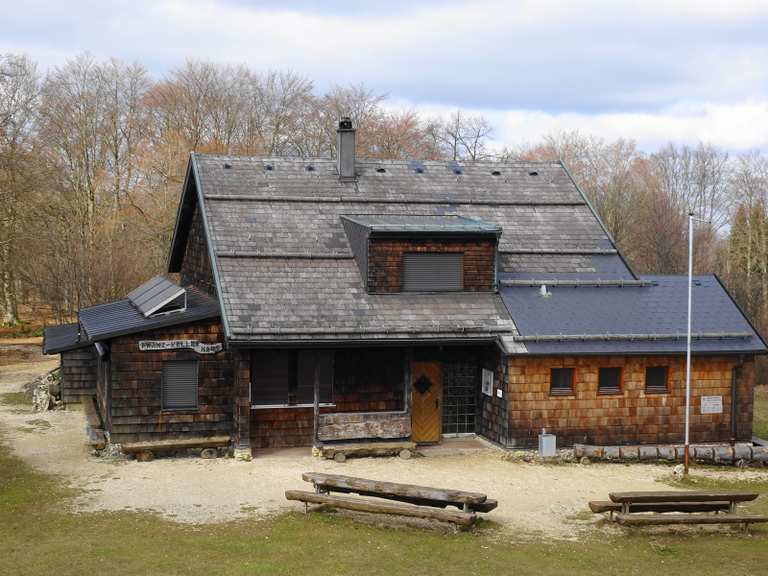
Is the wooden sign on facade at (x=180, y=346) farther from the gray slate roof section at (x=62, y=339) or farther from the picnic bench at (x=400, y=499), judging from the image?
the picnic bench at (x=400, y=499)

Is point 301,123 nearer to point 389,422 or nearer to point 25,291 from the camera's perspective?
point 25,291

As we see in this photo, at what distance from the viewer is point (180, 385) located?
66.2 feet

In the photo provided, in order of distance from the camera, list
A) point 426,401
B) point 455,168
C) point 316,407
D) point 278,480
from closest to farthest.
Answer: point 278,480 → point 316,407 → point 426,401 → point 455,168

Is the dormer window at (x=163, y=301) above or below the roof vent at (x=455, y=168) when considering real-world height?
below

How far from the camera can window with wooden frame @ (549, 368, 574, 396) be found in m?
20.7

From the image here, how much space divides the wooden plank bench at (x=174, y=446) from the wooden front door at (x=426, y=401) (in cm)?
440

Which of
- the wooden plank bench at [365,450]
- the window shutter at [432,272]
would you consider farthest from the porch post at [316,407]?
the window shutter at [432,272]

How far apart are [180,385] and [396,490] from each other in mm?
7276

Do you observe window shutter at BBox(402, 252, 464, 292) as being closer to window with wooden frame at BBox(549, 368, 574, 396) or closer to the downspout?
window with wooden frame at BBox(549, 368, 574, 396)

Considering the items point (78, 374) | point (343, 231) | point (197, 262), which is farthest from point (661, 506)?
point (78, 374)

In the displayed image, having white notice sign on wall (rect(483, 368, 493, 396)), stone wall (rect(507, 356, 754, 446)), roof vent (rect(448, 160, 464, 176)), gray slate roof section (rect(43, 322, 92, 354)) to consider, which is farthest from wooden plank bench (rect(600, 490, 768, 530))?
roof vent (rect(448, 160, 464, 176))

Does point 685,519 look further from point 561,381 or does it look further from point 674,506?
point 561,381

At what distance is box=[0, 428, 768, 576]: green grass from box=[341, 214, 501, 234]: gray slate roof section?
8.05 m

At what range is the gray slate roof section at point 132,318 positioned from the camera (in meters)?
19.6
